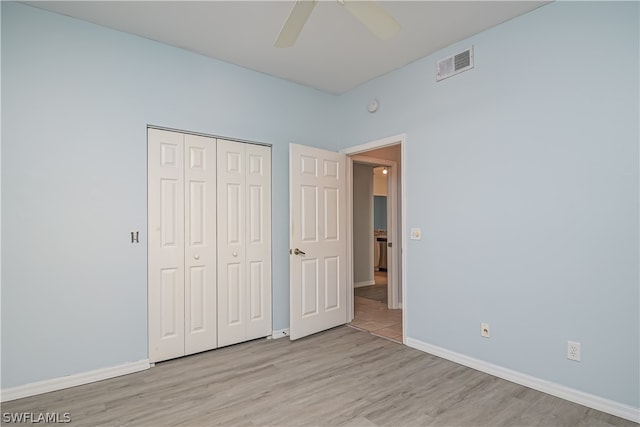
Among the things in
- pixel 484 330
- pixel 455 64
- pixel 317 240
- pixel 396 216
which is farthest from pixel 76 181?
pixel 396 216

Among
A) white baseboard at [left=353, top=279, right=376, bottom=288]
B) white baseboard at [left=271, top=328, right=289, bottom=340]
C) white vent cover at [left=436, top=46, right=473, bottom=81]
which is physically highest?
white vent cover at [left=436, top=46, right=473, bottom=81]

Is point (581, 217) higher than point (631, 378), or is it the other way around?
point (581, 217)

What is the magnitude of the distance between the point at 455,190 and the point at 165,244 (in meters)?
2.70

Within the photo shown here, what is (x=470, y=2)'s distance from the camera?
2486 mm

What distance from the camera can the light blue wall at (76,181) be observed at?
2.44 metres

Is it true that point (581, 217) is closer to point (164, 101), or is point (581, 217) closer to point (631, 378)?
point (631, 378)

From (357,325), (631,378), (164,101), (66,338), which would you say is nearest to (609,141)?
(631,378)

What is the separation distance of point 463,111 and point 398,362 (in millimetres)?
2341

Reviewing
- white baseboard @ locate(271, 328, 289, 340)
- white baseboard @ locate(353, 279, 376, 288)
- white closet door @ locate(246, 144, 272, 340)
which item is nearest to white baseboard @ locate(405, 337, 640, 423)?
white baseboard @ locate(271, 328, 289, 340)

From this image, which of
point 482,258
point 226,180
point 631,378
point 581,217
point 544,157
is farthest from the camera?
point 226,180

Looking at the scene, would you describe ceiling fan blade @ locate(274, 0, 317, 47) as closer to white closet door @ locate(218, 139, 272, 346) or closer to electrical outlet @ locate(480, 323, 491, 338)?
white closet door @ locate(218, 139, 272, 346)

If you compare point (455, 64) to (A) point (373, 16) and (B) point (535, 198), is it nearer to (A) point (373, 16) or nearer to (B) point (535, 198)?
(B) point (535, 198)

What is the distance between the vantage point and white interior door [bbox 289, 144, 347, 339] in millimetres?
3631

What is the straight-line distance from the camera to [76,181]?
2.66 m
